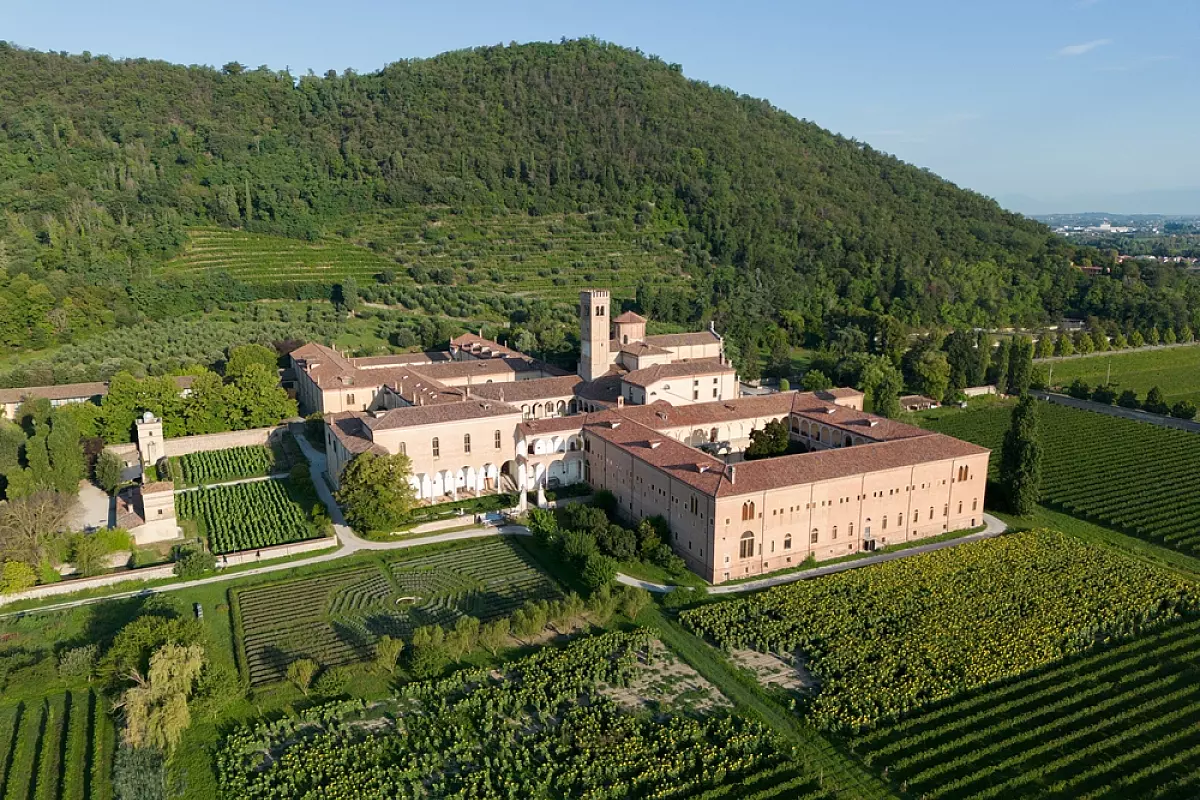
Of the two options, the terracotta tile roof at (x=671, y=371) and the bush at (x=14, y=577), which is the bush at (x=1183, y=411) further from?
the bush at (x=14, y=577)

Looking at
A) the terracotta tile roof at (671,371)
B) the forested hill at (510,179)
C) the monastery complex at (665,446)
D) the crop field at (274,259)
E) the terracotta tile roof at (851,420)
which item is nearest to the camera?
the monastery complex at (665,446)

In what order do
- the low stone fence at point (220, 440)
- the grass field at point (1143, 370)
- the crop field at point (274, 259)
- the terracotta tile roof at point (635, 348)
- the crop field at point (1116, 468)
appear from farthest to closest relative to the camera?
1. the crop field at point (274, 259)
2. the grass field at point (1143, 370)
3. the terracotta tile roof at point (635, 348)
4. the low stone fence at point (220, 440)
5. the crop field at point (1116, 468)

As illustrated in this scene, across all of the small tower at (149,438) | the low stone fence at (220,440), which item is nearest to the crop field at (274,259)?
the low stone fence at (220,440)

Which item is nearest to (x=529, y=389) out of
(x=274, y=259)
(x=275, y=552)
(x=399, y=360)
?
(x=399, y=360)

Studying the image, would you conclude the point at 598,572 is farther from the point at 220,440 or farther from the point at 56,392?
the point at 56,392

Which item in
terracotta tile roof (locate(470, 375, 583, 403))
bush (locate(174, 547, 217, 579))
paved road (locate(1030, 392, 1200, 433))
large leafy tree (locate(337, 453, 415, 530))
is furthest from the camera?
paved road (locate(1030, 392, 1200, 433))

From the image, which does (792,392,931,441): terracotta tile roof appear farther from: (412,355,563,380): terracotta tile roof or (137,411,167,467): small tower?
(137,411,167,467): small tower

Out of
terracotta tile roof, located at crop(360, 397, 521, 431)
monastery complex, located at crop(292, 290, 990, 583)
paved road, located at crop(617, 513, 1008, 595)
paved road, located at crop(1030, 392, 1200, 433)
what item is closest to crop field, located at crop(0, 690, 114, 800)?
monastery complex, located at crop(292, 290, 990, 583)
